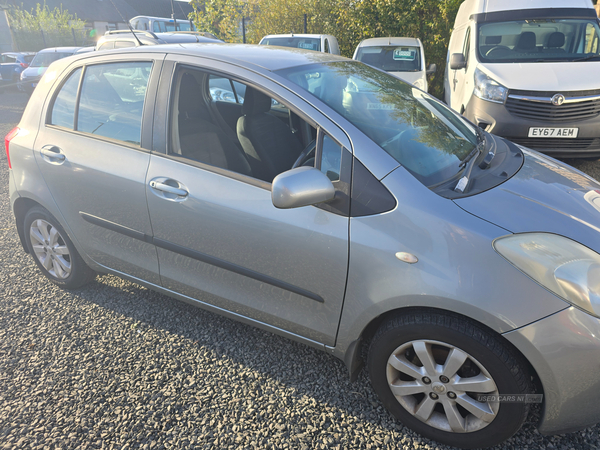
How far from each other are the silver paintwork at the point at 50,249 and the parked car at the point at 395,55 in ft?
24.7

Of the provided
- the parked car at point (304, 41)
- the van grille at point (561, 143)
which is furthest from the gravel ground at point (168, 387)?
the parked car at point (304, 41)

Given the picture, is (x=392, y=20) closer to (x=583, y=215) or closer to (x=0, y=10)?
(x=583, y=215)

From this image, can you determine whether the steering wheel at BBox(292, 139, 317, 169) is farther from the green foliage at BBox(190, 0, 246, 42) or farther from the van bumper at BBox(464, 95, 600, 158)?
the green foliage at BBox(190, 0, 246, 42)

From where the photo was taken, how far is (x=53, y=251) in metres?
3.18

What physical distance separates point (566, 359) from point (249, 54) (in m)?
2.09

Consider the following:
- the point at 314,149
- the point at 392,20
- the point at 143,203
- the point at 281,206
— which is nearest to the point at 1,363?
the point at 143,203

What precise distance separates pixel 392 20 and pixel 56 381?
1248 centimetres

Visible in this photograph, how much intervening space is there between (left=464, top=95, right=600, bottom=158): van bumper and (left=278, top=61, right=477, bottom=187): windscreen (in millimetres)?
2685

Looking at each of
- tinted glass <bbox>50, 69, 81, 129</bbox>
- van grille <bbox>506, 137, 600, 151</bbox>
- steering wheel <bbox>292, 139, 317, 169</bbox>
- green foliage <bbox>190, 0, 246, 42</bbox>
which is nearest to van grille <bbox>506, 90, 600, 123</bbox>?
van grille <bbox>506, 137, 600, 151</bbox>

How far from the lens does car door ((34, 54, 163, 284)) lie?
8.18 ft

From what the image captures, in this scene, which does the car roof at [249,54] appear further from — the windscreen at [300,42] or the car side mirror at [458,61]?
the windscreen at [300,42]

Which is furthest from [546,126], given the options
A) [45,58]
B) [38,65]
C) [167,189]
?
[38,65]

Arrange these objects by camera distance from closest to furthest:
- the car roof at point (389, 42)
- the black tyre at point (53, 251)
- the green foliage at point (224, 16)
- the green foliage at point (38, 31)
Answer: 1. the black tyre at point (53, 251)
2. the car roof at point (389, 42)
3. the green foliage at point (224, 16)
4. the green foliage at point (38, 31)

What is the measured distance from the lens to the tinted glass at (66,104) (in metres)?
2.83
